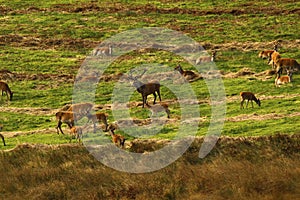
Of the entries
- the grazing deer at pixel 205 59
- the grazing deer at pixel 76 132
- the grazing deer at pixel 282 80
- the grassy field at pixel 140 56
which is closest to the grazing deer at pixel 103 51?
the grassy field at pixel 140 56

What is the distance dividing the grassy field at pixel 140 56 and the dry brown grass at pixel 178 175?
0.24 metres

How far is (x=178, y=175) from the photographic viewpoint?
70.0ft

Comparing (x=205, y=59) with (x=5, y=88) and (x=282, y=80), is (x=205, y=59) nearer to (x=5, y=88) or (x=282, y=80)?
(x=282, y=80)

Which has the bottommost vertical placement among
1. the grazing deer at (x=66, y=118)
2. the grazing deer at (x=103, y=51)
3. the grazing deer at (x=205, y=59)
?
the grazing deer at (x=66, y=118)

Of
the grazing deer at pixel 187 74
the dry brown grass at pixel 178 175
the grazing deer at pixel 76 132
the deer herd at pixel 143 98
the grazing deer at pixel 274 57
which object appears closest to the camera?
the dry brown grass at pixel 178 175

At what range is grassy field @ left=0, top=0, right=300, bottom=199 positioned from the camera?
99.3 ft

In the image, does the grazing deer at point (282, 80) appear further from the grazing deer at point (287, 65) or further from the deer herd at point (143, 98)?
the grazing deer at point (287, 65)

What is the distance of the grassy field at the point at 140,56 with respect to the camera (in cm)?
3028

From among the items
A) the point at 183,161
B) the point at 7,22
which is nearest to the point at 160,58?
the point at 7,22

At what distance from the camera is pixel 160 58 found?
45438 millimetres

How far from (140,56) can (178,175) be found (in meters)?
26.0

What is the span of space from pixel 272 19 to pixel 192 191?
3716cm

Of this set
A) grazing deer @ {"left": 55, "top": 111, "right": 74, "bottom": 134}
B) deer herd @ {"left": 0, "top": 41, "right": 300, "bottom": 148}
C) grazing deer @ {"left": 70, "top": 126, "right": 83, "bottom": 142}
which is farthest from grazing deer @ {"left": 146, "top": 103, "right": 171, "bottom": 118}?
grazing deer @ {"left": 70, "top": 126, "right": 83, "bottom": 142}

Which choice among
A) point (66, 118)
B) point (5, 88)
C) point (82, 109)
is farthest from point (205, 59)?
point (66, 118)
